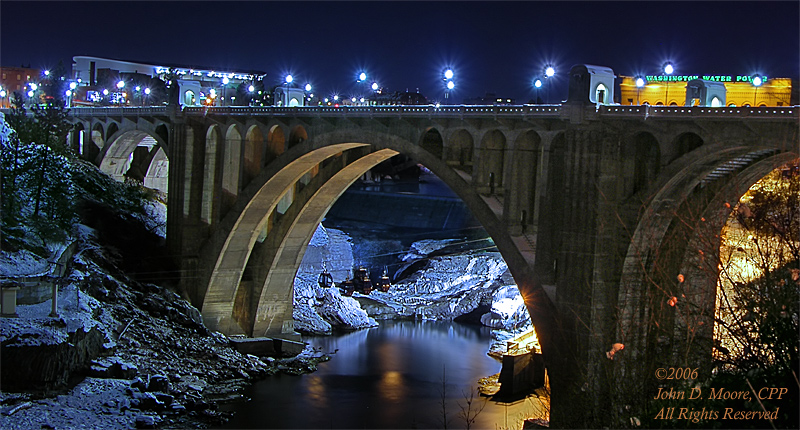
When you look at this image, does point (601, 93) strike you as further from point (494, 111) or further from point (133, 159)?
point (133, 159)

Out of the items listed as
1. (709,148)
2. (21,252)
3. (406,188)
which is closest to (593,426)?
(709,148)

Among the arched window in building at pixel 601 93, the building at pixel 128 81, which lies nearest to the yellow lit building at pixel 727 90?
the arched window in building at pixel 601 93

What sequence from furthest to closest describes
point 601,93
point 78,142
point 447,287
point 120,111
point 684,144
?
point 447,287 < point 78,142 < point 120,111 < point 601,93 < point 684,144

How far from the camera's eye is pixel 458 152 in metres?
31.1

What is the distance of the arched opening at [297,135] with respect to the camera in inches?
1533

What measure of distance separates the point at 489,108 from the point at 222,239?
58.8 ft

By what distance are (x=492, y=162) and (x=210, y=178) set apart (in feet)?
58.5

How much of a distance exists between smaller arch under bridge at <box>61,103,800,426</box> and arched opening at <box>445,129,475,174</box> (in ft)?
0.20

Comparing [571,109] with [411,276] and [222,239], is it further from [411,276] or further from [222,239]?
[411,276]

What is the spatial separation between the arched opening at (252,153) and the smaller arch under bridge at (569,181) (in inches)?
2.4

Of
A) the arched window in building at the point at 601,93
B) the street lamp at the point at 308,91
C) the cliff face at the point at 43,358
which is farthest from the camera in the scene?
the street lamp at the point at 308,91

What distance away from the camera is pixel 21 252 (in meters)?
34.8

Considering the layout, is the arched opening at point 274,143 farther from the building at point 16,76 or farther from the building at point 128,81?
the building at point 16,76


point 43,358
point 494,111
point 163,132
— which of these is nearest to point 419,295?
point 163,132
